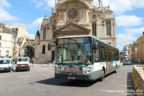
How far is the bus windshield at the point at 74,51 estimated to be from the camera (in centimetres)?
863

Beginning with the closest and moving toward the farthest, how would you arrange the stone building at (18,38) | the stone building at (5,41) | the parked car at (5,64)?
the parked car at (5,64), the stone building at (5,41), the stone building at (18,38)

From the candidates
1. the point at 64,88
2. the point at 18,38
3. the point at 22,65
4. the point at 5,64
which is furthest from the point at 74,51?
the point at 18,38

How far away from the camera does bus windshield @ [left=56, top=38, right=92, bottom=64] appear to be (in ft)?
28.3

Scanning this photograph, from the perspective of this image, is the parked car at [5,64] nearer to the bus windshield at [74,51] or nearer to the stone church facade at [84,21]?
the bus windshield at [74,51]

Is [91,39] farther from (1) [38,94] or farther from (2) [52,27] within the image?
(2) [52,27]

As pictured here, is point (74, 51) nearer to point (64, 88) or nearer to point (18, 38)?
point (64, 88)

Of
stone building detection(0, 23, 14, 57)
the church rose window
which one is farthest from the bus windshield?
stone building detection(0, 23, 14, 57)

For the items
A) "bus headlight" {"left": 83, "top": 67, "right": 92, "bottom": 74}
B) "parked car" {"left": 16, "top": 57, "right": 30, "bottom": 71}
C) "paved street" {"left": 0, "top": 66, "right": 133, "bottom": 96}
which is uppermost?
"bus headlight" {"left": 83, "top": 67, "right": 92, "bottom": 74}

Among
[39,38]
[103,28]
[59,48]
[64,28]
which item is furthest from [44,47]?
[59,48]

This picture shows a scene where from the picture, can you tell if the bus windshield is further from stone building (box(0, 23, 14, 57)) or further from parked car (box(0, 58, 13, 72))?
stone building (box(0, 23, 14, 57))

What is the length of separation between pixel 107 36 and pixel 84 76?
117ft

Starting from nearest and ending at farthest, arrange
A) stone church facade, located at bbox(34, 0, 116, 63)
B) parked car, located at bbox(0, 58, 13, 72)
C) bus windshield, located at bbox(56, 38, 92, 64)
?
bus windshield, located at bbox(56, 38, 92, 64), parked car, located at bbox(0, 58, 13, 72), stone church facade, located at bbox(34, 0, 116, 63)

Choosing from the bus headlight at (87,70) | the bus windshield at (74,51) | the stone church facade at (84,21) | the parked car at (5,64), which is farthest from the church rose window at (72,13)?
the bus headlight at (87,70)

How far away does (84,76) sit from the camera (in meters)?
8.50
